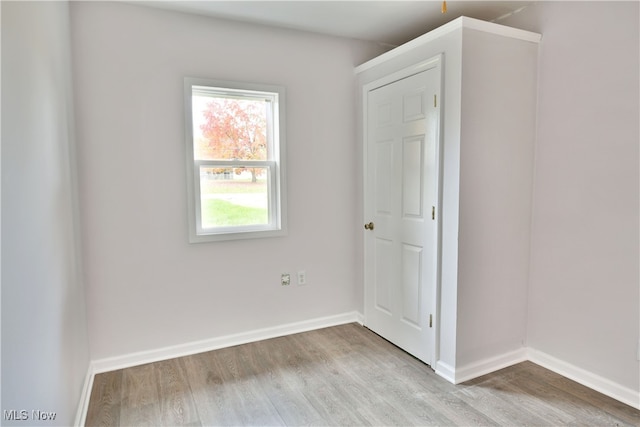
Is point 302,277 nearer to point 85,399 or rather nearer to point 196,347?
point 196,347

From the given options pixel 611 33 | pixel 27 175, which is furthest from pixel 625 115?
pixel 27 175

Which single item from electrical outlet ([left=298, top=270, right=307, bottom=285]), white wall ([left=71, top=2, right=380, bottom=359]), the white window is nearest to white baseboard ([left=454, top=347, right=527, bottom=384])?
white wall ([left=71, top=2, right=380, bottom=359])

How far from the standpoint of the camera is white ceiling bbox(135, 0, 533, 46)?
8.41 ft

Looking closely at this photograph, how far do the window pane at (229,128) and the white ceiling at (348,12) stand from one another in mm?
604

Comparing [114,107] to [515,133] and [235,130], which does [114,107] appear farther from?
[515,133]

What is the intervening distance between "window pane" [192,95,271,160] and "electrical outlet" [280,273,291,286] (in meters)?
0.99

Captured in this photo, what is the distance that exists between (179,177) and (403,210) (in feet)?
5.47

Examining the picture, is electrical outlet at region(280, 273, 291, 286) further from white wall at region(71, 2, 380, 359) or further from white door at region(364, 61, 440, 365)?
white door at region(364, 61, 440, 365)

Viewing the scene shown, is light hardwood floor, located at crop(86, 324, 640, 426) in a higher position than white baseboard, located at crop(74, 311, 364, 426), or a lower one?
lower

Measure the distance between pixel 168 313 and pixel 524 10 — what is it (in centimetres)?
333

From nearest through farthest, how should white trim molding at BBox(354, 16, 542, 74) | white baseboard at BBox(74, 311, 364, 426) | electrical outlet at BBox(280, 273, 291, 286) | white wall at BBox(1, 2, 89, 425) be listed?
white wall at BBox(1, 2, 89, 425), white trim molding at BBox(354, 16, 542, 74), white baseboard at BBox(74, 311, 364, 426), electrical outlet at BBox(280, 273, 291, 286)

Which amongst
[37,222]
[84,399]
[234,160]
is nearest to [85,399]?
[84,399]

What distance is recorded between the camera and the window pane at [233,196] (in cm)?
286

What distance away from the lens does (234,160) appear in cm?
293
